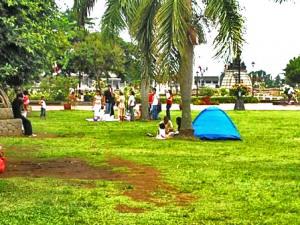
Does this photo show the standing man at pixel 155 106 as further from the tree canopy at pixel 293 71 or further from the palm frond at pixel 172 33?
the tree canopy at pixel 293 71

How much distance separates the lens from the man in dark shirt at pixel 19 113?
72.5ft

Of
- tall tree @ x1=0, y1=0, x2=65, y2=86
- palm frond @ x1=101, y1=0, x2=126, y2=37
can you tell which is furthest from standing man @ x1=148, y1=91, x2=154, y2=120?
tall tree @ x1=0, y1=0, x2=65, y2=86

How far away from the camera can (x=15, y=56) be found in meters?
12.0

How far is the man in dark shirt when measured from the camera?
22109 mm

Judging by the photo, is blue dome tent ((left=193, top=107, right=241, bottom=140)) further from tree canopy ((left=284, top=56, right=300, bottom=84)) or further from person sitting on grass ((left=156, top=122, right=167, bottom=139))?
tree canopy ((left=284, top=56, right=300, bottom=84))

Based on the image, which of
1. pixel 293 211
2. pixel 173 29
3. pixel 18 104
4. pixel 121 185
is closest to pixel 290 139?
pixel 173 29

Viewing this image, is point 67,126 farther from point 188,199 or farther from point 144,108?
point 188,199

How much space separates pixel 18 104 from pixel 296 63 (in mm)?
89382

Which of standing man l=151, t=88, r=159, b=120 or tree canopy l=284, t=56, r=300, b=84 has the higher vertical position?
tree canopy l=284, t=56, r=300, b=84

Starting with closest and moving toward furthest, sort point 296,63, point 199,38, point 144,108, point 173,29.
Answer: point 173,29 → point 199,38 → point 144,108 → point 296,63

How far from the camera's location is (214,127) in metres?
20.9

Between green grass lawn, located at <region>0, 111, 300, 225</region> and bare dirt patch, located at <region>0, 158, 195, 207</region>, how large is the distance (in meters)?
0.12

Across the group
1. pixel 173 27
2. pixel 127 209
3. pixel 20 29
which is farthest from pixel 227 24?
pixel 127 209

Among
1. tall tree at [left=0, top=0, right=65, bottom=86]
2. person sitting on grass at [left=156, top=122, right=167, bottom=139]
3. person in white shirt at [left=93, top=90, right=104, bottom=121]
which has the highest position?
tall tree at [left=0, top=0, right=65, bottom=86]
